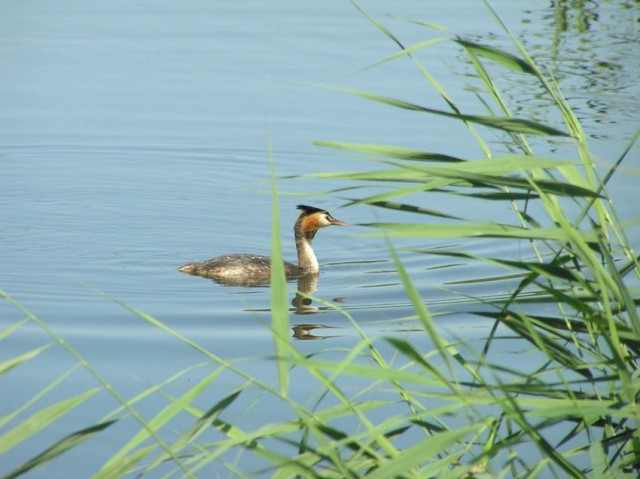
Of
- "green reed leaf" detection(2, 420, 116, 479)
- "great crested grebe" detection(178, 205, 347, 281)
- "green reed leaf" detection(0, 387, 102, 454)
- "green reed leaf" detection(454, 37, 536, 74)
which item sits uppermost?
"green reed leaf" detection(454, 37, 536, 74)

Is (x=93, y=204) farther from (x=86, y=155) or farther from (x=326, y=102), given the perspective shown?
(x=326, y=102)

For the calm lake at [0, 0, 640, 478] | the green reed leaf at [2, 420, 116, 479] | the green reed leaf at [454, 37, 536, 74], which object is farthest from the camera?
the calm lake at [0, 0, 640, 478]

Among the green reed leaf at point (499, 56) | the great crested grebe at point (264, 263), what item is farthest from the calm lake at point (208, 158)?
the green reed leaf at point (499, 56)

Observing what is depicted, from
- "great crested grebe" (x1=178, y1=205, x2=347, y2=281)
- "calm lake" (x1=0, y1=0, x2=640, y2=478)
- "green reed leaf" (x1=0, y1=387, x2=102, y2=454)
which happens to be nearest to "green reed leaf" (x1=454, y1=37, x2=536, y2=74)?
"calm lake" (x1=0, y1=0, x2=640, y2=478)

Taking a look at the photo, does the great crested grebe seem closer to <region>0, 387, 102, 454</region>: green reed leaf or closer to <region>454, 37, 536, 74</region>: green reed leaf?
<region>454, 37, 536, 74</region>: green reed leaf

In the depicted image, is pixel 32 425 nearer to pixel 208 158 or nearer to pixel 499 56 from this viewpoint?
pixel 499 56

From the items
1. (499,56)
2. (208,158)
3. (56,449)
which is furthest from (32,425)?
(208,158)

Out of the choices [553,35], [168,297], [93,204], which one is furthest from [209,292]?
[553,35]

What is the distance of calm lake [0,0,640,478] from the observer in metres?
6.75

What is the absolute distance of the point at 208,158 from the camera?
1154 centimetres

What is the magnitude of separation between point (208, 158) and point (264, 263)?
296 cm

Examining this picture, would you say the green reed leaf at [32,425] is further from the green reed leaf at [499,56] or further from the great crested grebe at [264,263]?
the great crested grebe at [264,263]

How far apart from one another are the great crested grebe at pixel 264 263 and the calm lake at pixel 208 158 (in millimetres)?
153

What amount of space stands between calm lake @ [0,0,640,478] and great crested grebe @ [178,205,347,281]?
0.50ft
